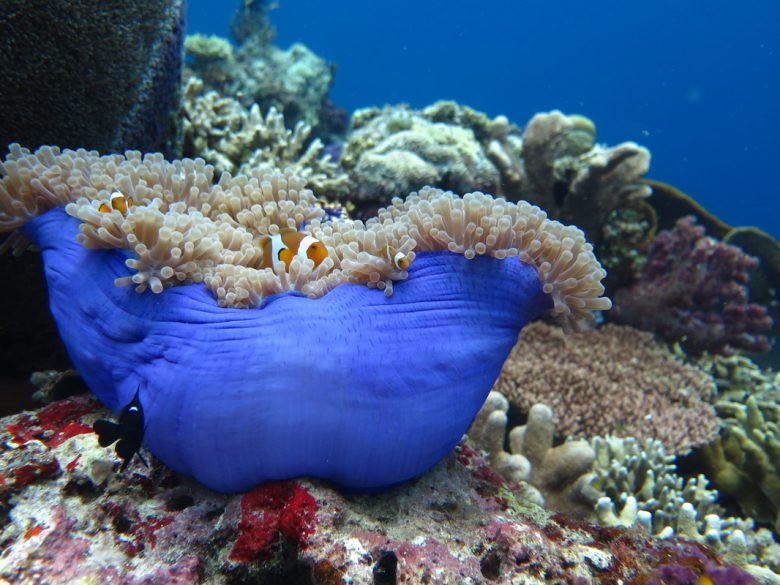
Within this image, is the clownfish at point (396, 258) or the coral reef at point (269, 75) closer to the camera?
the clownfish at point (396, 258)

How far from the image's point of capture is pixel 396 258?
1.76m

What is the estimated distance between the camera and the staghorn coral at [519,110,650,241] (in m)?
4.90

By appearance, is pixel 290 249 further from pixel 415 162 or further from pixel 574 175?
pixel 574 175

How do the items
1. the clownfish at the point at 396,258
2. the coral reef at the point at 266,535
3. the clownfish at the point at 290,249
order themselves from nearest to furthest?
the coral reef at the point at 266,535 → the clownfish at the point at 396,258 → the clownfish at the point at 290,249

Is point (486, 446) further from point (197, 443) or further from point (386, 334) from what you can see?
point (197, 443)

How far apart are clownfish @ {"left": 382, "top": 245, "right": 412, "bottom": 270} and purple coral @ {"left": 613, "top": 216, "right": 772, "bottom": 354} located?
422 centimetres

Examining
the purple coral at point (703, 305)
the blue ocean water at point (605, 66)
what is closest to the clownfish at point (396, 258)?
the purple coral at point (703, 305)

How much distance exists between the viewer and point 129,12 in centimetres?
249

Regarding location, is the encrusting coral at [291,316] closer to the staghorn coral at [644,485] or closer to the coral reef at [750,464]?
the staghorn coral at [644,485]

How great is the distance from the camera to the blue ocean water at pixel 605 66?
184 ft

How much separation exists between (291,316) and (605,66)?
262 feet

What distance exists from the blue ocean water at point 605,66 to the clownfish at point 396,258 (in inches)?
1925

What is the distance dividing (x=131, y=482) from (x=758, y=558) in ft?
11.1

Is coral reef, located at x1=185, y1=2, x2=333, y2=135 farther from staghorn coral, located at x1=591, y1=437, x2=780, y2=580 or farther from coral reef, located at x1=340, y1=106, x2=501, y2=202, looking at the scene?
staghorn coral, located at x1=591, y1=437, x2=780, y2=580
